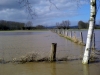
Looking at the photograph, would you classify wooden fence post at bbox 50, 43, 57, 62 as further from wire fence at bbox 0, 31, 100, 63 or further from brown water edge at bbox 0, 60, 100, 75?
brown water edge at bbox 0, 60, 100, 75

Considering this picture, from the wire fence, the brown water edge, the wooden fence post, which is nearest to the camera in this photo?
the brown water edge

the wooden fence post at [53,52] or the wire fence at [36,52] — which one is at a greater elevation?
the wooden fence post at [53,52]

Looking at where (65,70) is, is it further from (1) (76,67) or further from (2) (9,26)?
(2) (9,26)

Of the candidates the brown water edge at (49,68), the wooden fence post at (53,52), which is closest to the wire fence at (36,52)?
the wooden fence post at (53,52)

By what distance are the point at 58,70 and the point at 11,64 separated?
9.70 ft

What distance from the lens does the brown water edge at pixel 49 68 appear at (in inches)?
384

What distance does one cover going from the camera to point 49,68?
1073cm

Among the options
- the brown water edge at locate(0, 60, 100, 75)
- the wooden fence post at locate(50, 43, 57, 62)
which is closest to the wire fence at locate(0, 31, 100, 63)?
the wooden fence post at locate(50, 43, 57, 62)

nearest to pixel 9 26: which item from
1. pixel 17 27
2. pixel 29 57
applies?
pixel 17 27

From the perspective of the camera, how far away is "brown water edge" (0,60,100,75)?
384 inches

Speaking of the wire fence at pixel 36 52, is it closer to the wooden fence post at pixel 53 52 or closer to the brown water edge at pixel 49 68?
the wooden fence post at pixel 53 52

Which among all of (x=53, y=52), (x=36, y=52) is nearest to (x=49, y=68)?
(x=53, y=52)

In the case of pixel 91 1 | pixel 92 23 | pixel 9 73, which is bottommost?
pixel 9 73

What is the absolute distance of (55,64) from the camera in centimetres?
1155
